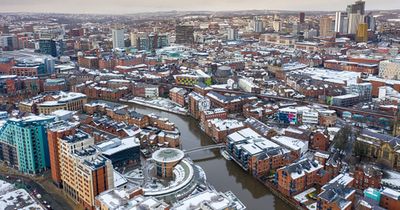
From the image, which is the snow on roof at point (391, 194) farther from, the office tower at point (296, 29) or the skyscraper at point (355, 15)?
the skyscraper at point (355, 15)

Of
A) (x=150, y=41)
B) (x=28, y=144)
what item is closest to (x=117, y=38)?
(x=150, y=41)

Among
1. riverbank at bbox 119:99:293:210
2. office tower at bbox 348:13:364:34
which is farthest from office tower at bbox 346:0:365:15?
riverbank at bbox 119:99:293:210

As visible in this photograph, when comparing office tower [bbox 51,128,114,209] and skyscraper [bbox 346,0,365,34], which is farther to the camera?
skyscraper [bbox 346,0,365,34]

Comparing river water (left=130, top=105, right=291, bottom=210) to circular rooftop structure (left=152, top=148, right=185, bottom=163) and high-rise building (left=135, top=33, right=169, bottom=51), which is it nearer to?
circular rooftop structure (left=152, top=148, right=185, bottom=163)

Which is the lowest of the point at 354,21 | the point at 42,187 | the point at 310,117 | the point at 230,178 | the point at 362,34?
the point at 230,178

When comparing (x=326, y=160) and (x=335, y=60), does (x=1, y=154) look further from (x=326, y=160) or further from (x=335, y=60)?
(x=335, y=60)

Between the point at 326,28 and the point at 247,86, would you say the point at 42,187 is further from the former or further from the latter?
the point at 326,28
